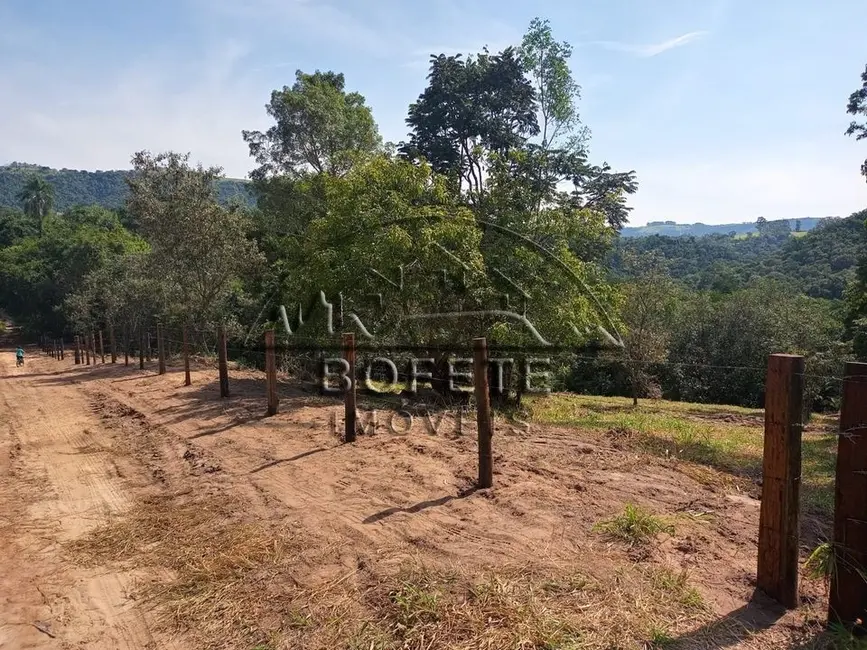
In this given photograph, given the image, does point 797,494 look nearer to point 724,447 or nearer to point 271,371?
point 724,447

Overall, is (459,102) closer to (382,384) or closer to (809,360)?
(382,384)

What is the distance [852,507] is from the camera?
10.8ft

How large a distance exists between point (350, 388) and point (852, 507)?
18.8 feet

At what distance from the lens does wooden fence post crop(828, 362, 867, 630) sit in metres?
3.25

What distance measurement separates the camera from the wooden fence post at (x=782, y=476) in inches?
139

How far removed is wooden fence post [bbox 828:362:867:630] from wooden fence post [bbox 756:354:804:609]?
0.79ft

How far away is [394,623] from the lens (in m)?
3.52

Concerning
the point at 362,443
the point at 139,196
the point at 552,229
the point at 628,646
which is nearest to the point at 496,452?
the point at 362,443

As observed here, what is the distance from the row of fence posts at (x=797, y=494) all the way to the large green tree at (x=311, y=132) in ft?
67.8

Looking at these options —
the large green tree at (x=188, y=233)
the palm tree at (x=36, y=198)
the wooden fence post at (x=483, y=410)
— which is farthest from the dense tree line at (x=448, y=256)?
the palm tree at (x=36, y=198)

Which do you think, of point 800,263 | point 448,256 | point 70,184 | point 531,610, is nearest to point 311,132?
point 448,256

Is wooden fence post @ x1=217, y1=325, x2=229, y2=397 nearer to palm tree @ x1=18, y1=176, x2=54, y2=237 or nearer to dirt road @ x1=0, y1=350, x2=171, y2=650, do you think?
dirt road @ x1=0, y1=350, x2=171, y2=650

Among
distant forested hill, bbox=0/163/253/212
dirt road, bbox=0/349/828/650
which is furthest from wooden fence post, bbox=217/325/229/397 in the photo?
distant forested hill, bbox=0/163/253/212

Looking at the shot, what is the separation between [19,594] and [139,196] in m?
16.6
